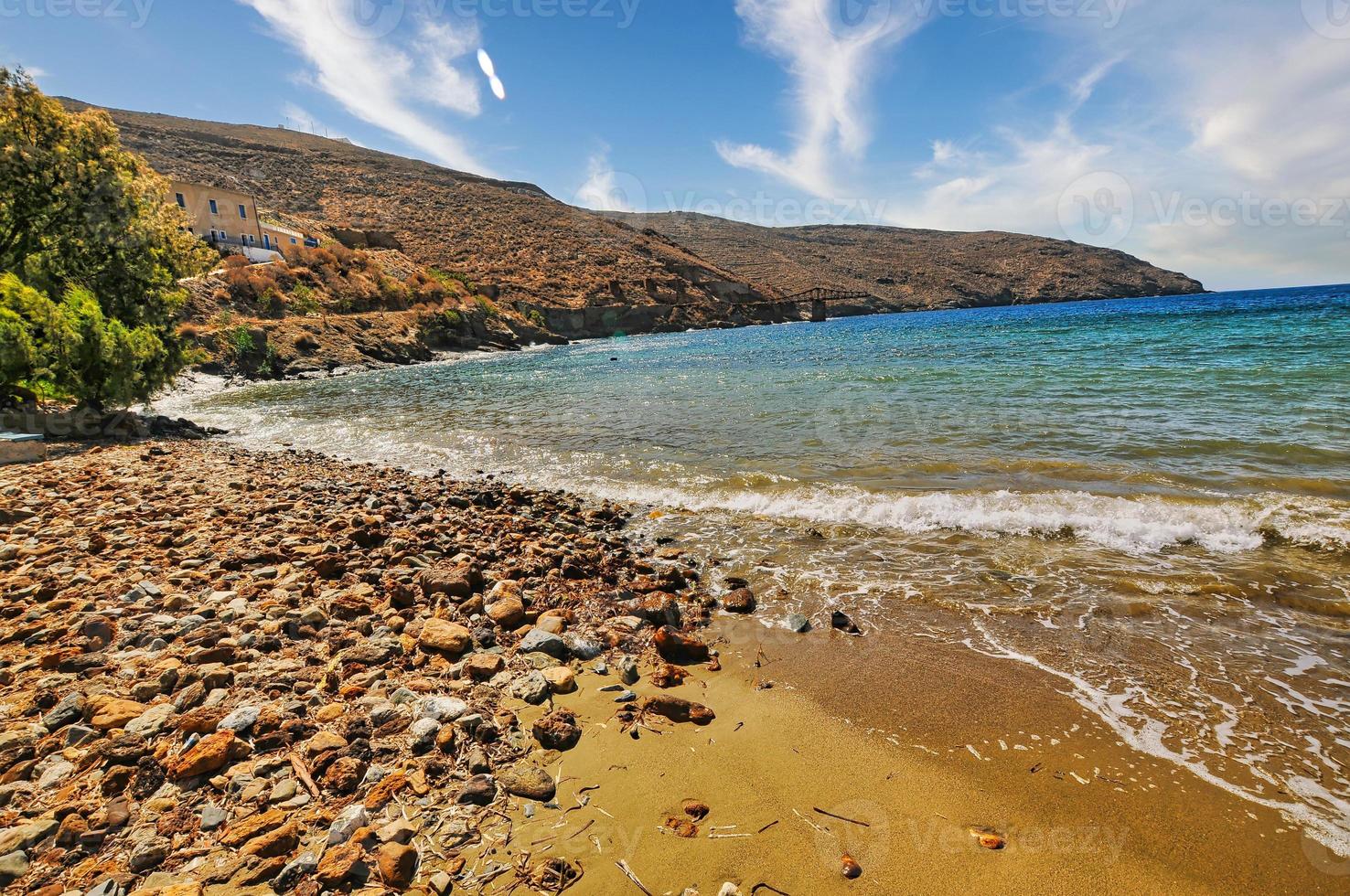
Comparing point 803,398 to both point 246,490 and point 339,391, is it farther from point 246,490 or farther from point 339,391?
point 339,391

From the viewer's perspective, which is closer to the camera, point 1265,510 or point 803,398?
point 1265,510

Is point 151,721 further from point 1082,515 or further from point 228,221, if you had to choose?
point 228,221

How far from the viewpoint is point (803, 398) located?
17.6m

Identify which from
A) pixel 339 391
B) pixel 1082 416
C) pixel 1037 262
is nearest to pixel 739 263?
pixel 1037 262

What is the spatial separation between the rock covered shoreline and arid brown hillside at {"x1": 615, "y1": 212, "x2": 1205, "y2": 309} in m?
127

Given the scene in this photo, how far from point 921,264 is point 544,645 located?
178 m

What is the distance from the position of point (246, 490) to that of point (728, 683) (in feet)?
27.0

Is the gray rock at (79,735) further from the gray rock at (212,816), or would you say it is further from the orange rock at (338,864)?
the orange rock at (338,864)

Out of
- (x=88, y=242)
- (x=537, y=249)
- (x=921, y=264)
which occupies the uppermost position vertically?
(x=921, y=264)

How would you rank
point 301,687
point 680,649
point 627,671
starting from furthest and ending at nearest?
point 680,649 → point 627,671 → point 301,687

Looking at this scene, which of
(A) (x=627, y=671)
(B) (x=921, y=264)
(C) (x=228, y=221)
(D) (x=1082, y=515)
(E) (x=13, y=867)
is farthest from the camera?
(B) (x=921, y=264)

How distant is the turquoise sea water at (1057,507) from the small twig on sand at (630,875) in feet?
9.75

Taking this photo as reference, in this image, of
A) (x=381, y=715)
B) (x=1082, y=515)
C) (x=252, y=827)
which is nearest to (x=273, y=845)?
(x=252, y=827)

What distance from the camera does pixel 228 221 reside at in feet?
162
